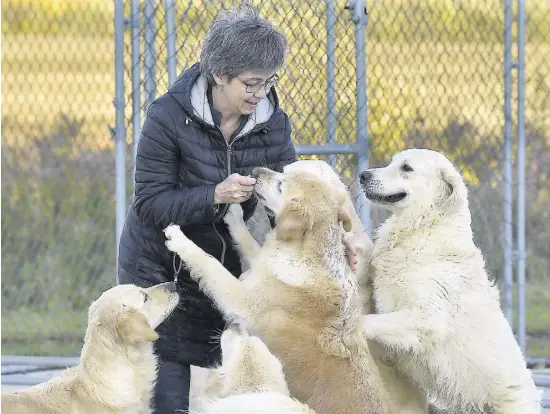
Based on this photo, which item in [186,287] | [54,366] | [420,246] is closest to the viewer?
[186,287]

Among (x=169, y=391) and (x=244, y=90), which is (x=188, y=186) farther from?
(x=169, y=391)

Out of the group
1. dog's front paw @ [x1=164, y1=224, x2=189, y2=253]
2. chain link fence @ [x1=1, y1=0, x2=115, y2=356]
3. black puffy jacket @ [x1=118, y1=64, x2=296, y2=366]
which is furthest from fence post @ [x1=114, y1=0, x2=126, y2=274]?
chain link fence @ [x1=1, y1=0, x2=115, y2=356]

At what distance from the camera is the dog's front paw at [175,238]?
3.91 meters

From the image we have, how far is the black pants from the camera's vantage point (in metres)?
4.12

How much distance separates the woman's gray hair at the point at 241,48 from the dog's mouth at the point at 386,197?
35.1 inches

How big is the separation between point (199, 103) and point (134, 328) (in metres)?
0.87

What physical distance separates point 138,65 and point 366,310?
196cm

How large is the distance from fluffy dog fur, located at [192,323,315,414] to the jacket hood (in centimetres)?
77

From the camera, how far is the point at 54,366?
21.8 feet

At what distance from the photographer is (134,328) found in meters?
3.87

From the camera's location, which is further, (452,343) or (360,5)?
(360,5)

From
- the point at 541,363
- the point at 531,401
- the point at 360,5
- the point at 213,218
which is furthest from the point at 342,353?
the point at 541,363

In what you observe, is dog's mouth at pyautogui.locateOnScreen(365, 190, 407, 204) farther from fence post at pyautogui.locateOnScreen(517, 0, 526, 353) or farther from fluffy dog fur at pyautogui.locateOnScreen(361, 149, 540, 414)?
fence post at pyautogui.locateOnScreen(517, 0, 526, 353)

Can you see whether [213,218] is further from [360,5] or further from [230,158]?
[360,5]
